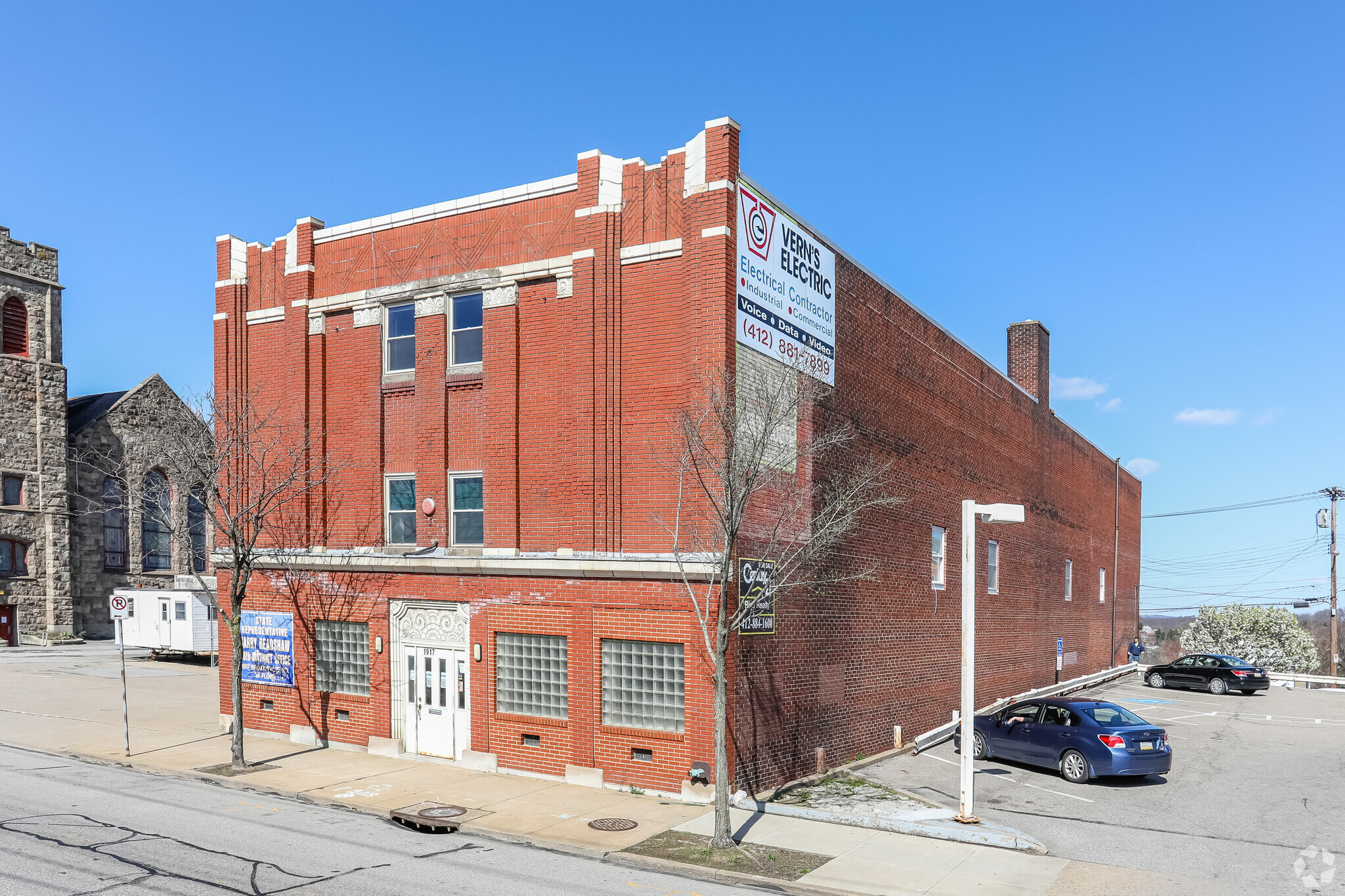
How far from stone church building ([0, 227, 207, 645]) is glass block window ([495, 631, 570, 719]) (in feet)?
116

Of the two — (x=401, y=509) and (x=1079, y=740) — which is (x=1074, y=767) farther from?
(x=401, y=509)

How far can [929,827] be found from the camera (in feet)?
50.3

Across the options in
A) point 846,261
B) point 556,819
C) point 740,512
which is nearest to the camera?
point 740,512

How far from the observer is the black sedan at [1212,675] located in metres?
38.5

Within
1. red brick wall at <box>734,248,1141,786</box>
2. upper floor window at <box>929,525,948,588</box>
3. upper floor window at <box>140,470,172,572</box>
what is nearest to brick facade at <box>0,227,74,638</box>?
upper floor window at <box>140,470,172,572</box>

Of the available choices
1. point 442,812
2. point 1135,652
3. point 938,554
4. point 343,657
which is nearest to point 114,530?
point 343,657

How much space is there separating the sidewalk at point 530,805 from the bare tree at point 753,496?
1.52m

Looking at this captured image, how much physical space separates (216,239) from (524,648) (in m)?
13.4

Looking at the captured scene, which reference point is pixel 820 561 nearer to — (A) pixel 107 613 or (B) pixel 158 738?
(B) pixel 158 738

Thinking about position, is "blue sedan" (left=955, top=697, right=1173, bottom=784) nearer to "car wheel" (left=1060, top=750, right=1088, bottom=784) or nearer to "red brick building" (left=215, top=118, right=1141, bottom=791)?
"car wheel" (left=1060, top=750, right=1088, bottom=784)

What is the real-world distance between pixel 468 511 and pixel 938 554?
42.8 ft

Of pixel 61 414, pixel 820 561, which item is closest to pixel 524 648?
pixel 820 561

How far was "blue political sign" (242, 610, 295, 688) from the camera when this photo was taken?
76.5ft

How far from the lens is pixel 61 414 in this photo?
51781 millimetres
